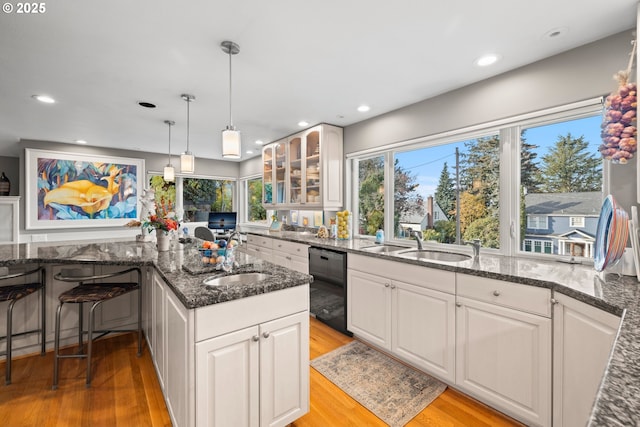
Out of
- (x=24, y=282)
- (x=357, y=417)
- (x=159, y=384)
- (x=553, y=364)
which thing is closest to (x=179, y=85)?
(x=24, y=282)

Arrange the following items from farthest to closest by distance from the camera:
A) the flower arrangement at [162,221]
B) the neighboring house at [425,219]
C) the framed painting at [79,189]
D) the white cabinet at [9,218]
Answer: the framed painting at [79,189]
the white cabinet at [9,218]
the neighboring house at [425,219]
the flower arrangement at [162,221]

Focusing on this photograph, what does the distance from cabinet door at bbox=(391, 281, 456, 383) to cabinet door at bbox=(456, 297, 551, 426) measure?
66mm

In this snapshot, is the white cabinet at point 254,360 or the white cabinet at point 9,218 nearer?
the white cabinet at point 254,360

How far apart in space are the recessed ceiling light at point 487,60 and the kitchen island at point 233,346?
2028 mm

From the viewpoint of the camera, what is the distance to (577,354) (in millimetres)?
1388

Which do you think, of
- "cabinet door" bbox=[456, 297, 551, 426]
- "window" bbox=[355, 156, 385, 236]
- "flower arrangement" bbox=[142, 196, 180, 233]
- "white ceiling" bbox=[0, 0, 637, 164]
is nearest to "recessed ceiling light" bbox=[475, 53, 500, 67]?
"white ceiling" bbox=[0, 0, 637, 164]

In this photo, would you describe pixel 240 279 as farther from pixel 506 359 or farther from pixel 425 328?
pixel 506 359

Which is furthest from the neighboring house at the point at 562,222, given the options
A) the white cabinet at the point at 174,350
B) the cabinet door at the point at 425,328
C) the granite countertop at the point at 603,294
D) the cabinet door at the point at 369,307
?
the white cabinet at the point at 174,350

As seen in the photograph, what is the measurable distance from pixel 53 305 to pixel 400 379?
3.01 m

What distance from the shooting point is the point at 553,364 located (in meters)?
1.51

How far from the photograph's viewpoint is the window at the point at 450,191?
2510 millimetres

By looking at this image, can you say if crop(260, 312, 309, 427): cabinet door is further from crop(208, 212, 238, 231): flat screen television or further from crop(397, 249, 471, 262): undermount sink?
crop(208, 212, 238, 231): flat screen television

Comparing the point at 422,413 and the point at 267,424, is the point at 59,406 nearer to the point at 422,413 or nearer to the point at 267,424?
the point at 267,424

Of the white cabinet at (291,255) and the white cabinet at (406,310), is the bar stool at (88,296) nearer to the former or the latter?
the white cabinet at (291,255)
